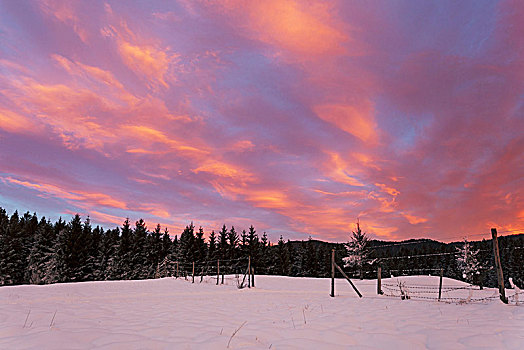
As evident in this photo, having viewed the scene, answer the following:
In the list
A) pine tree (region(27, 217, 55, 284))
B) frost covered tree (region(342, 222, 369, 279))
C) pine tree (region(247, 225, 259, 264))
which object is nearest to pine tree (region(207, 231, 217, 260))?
pine tree (region(247, 225, 259, 264))

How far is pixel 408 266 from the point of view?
82688 mm

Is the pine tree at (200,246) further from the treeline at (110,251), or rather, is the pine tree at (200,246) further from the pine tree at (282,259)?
the pine tree at (282,259)

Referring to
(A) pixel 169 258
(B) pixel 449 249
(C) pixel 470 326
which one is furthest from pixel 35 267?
(B) pixel 449 249

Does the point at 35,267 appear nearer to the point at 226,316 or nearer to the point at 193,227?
the point at 193,227

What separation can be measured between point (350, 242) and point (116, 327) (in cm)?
4304

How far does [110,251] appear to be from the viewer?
2100 inches

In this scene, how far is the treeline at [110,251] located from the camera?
152ft

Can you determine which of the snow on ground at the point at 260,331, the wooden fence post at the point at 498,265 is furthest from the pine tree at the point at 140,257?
the wooden fence post at the point at 498,265

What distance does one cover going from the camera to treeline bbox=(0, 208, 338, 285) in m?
46.4

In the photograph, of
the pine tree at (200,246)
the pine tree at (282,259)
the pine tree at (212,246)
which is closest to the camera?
the pine tree at (200,246)

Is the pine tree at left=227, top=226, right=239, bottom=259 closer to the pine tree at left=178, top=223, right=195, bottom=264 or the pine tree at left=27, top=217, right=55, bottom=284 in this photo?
the pine tree at left=178, top=223, right=195, bottom=264

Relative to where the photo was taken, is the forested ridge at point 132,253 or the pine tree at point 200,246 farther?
the pine tree at point 200,246

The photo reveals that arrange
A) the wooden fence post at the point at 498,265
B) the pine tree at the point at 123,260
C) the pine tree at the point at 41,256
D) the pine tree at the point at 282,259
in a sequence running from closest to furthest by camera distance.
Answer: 1. the wooden fence post at the point at 498,265
2. the pine tree at the point at 41,256
3. the pine tree at the point at 123,260
4. the pine tree at the point at 282,259

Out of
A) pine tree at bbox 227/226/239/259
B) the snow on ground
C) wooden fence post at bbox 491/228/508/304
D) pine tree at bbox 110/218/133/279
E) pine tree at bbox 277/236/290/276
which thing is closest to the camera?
the snow on ground
